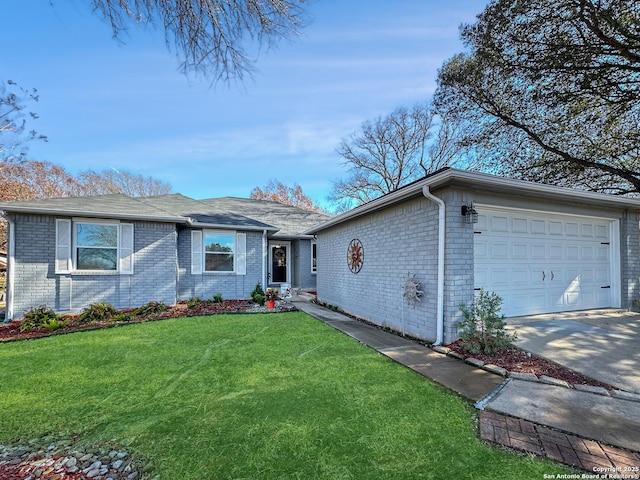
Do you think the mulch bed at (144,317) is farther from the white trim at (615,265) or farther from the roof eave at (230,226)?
the white trim at (615,265)

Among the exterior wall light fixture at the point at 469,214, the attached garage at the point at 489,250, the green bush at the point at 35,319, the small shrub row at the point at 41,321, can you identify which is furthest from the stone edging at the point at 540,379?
the green bush at the point at 35,319

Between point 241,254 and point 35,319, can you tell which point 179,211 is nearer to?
point 241,254

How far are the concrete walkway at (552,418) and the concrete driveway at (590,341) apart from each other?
26.4 inches

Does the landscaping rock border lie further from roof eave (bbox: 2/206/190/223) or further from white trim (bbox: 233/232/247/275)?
white trim (bbox: 233/232/247/275)

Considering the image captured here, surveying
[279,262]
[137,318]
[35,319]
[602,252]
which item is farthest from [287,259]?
[602,252]

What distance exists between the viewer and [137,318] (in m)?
7.60

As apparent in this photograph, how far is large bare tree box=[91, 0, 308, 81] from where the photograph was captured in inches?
117

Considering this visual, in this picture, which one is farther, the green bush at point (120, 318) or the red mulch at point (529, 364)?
the green bush at point (120, 318)

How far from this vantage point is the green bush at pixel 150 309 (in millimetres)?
7934

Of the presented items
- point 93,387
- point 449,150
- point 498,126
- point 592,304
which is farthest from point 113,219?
point 449,150

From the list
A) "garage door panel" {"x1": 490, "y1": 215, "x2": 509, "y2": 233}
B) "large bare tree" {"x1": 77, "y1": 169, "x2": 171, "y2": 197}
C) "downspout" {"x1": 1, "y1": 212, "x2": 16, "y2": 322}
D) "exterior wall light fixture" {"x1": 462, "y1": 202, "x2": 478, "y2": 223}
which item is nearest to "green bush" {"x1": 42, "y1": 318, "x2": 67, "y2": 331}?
"downspout" {"x1": 1, "y1": 212, "x2": 16, "y2": 322}

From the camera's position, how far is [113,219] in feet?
28.1

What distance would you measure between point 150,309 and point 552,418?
870 cm

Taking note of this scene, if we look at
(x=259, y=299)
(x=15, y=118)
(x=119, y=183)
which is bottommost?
(x=259, y=299)
